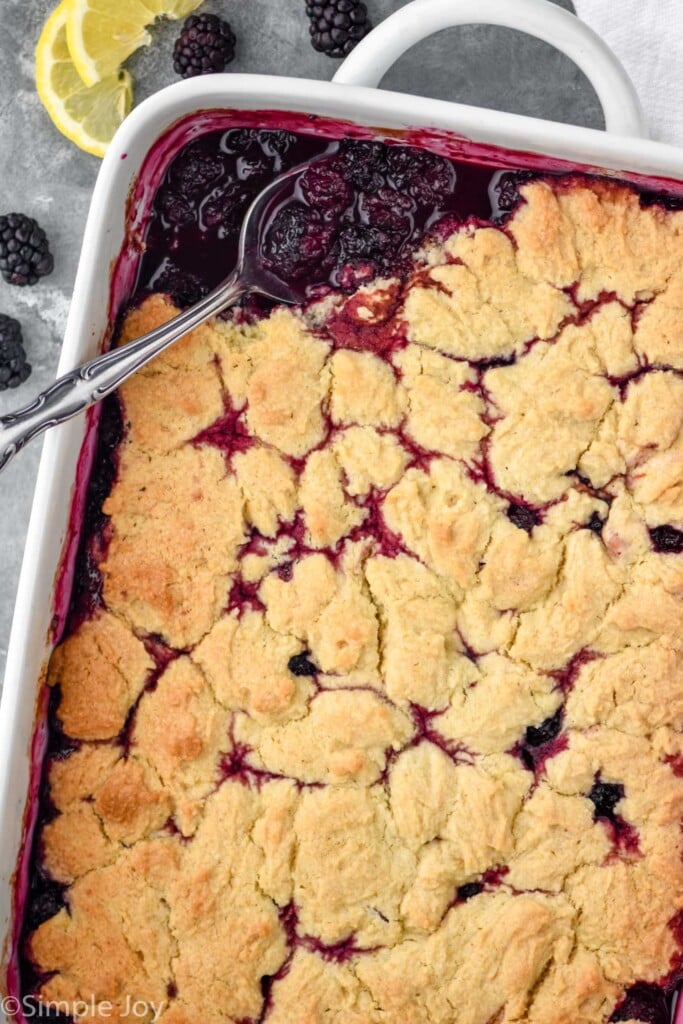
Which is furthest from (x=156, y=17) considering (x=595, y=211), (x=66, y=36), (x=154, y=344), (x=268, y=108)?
(x=595, y=211)

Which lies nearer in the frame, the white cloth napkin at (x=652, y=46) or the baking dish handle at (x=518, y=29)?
the baking dish handle at (x=518, y=29)

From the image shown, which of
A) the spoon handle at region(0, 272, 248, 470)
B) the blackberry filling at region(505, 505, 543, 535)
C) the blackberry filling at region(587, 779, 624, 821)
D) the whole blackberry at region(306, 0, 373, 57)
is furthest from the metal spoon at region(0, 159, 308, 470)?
the blackberry filling at region(587, 779, 624, 821)

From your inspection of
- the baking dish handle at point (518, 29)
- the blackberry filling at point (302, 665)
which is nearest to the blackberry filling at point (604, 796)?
the blackberry filling at point (302, 665)

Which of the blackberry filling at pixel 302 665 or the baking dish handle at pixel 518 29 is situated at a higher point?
the baking dish handle at pixel 518 29

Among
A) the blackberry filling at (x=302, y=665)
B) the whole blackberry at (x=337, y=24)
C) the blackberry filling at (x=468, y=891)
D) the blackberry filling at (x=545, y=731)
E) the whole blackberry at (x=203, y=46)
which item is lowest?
the blackberry filling at (x=468, y=891)

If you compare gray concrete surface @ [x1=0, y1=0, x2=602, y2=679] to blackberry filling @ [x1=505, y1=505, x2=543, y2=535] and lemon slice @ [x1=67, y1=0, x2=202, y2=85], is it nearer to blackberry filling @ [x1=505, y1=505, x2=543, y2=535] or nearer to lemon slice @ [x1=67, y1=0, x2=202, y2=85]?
lemon slice @ [x1=67, y1=0, x2=202, y2=85]

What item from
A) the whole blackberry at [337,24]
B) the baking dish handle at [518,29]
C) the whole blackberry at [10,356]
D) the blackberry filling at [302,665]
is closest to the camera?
the baking dish handle at [518,29]

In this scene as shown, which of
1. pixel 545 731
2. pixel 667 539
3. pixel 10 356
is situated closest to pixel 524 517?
pixel 667 539

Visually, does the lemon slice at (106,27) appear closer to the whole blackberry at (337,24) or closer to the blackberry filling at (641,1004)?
the whole blackberry at (337,24)

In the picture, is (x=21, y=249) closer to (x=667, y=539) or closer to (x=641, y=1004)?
(x=667, y=539)
